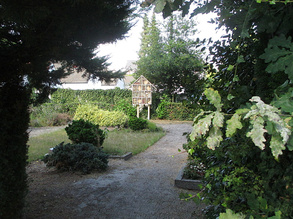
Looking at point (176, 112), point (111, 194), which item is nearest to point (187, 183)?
point (111, 194)

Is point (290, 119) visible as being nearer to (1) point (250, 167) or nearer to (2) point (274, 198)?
(2) point (274, 198)

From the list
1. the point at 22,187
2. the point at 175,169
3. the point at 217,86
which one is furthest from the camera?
the point at 175,169

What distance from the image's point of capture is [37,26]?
2.87 m

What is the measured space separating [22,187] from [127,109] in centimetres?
1335

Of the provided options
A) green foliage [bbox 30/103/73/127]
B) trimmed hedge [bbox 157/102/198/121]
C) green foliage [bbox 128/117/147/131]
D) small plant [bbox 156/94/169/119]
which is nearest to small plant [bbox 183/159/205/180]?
green foliage [bbox 128/117/147/131]

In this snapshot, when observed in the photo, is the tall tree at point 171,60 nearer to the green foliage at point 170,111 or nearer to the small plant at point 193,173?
the green foliage at point 170,111

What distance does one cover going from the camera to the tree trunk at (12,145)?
243 cm

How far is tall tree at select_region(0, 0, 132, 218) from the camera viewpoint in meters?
2.38

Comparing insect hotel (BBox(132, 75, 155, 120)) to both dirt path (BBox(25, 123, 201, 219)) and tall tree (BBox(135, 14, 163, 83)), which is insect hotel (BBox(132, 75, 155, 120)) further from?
dirt path (BBox(25, 123, 201, 219))

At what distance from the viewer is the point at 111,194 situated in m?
4.21

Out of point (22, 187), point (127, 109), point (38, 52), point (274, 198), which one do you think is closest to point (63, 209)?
point (22, 187)

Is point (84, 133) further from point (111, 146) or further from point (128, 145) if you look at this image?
point (128, 145)

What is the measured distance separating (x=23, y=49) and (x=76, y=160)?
338cm

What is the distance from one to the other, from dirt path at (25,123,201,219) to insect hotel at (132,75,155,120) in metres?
11.7
